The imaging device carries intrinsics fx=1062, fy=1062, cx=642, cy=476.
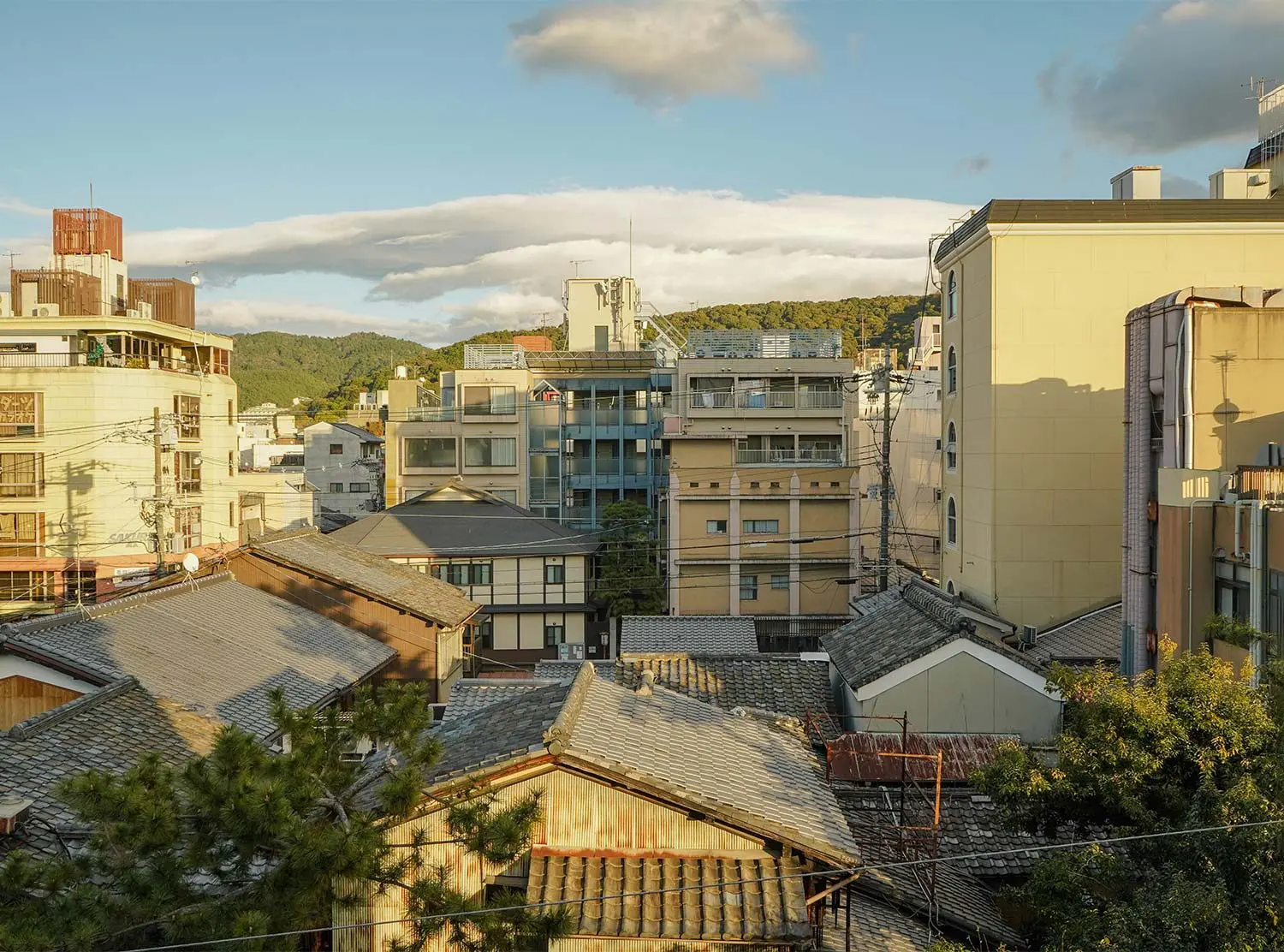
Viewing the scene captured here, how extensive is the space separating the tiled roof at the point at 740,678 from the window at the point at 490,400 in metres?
29.8

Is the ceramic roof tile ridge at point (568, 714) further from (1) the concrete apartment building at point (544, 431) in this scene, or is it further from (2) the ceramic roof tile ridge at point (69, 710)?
(1) the concrete apartment building at point (544, 431)

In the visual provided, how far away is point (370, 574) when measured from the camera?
30.2 m

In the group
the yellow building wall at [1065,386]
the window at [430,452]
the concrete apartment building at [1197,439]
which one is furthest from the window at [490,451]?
the concrete apartment building at [1197,439]

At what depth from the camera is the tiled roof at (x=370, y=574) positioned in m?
27.6

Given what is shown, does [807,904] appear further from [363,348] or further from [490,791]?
[363,348]

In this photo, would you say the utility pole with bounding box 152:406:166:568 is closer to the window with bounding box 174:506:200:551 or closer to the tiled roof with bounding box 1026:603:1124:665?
the window with bounding box 174:506:200:551

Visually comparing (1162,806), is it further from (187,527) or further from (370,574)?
(187,527)

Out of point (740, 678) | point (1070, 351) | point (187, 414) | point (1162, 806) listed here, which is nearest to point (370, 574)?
point (740, 678)

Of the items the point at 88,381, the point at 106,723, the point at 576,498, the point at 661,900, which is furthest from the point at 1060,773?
the point at 576,498

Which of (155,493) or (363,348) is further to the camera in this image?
(363,348)

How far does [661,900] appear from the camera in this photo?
9.89 m

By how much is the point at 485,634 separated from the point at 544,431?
1448 cm

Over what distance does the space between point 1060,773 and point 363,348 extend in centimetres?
13523

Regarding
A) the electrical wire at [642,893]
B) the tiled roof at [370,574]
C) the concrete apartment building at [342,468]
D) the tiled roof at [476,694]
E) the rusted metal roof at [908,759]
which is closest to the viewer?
the electrical wire at [642,893]
